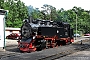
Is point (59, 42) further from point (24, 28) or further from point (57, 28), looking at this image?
point (24, 28)

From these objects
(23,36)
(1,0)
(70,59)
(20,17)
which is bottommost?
(70,59)

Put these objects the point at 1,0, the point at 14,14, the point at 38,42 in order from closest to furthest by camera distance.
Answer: the point at 38,42 → the point at 1,0 → the point at 14,14

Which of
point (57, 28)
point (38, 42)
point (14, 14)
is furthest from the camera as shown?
point (14, 14)

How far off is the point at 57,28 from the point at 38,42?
5.57 meters

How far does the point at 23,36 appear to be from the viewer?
76.2 ft

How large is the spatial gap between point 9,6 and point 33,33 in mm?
47699

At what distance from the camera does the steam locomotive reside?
861 inches

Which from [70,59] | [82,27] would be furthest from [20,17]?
[70,59]

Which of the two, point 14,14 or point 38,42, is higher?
point 14,14

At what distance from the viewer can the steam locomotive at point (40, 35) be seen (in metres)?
21.9

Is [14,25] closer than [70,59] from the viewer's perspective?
No

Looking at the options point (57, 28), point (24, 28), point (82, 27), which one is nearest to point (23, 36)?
point (24, 28)

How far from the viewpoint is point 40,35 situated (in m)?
24.0

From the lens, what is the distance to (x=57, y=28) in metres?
28.0
